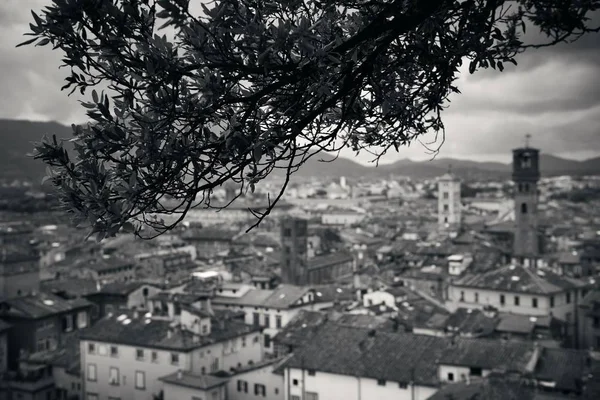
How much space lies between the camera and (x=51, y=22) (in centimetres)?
277

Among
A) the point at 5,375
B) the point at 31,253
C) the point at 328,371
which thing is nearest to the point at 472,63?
the point at 328,371

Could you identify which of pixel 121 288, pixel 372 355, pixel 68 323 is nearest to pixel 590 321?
pixel 372 355

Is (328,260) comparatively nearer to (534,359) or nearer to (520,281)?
(520,281)

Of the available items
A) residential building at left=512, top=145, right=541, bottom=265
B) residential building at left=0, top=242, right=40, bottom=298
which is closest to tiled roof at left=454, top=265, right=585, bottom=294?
residential building at left=512, top=145, right=541, bottom=265

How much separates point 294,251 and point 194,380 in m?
28.7

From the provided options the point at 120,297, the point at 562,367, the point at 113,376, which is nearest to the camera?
the point at 562,367

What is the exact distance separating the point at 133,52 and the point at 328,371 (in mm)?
24565

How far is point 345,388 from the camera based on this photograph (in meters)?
26.0

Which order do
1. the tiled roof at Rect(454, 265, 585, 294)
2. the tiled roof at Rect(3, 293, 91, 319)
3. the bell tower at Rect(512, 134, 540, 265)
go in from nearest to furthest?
1. the tiled roof at Rect(3, 293, 91, 319)
2. the tiled roof at Rect(454, 265, 585, 294)
3. the bell tower at Rect(512, 134, 540, 265)

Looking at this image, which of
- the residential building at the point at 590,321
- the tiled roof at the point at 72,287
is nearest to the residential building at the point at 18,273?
the tiled roof at the point at 72,287

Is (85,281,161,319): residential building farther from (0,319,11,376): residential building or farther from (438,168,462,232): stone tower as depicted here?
(438,168,462,232): stone tower

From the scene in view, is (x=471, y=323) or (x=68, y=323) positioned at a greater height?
(x=471, y=323)

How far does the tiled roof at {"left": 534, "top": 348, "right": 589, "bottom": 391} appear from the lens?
22438 mm

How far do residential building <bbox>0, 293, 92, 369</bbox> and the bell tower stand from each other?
3742cm
